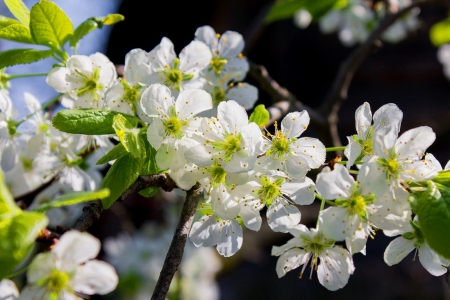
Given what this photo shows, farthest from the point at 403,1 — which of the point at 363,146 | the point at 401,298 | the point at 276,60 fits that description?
the point at 401,298

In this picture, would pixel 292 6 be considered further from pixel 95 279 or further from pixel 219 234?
pixel 95 279

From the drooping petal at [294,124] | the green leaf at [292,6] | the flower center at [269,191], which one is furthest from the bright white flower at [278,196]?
the green leaf at [292,6]

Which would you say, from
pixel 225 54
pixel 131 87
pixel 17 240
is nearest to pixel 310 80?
pixel 225 54

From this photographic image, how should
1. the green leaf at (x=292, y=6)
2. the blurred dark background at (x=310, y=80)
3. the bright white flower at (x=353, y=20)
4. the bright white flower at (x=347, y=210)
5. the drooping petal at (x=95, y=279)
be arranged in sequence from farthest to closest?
1. the blurred dark background at (x=310, y=80)
2. the bright white flower at (x=353, y=20)
3. the green leaf at (x=292, y=6)
4. the bright white flower at (x=347, y=210)
5. the drooping petal at (x=95, y=279)

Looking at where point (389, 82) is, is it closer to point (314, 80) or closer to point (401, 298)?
point (314, 80)

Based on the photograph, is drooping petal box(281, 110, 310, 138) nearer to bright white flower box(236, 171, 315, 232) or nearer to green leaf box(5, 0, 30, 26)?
bright white flower box(236, 171, 315, 232)

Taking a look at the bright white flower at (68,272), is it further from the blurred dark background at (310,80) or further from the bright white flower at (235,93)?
the blurred dark background at (310,80)

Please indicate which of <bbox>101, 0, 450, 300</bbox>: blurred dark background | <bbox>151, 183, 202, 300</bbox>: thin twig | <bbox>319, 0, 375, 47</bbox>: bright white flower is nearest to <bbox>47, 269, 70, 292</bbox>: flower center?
<bbox>151, 183, 202, 300</bbox>: thin twig
